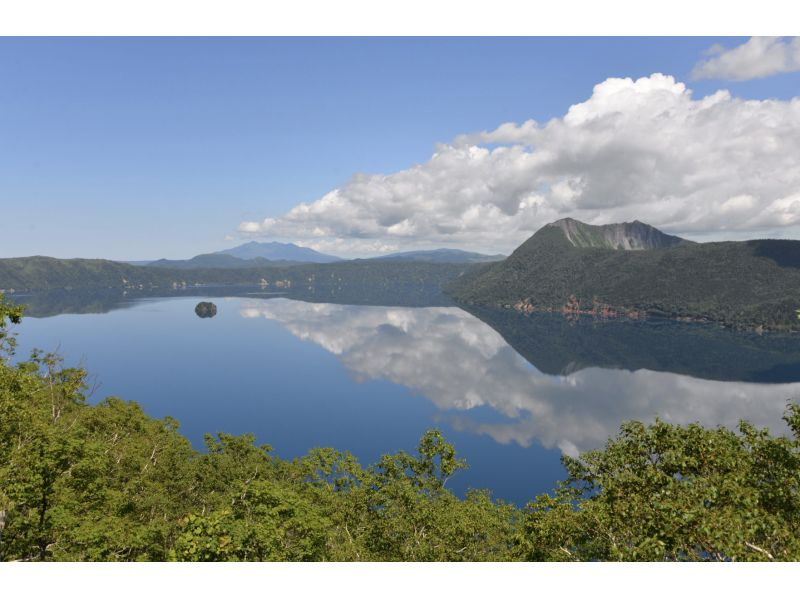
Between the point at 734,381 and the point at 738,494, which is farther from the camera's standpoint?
the point at 734,381

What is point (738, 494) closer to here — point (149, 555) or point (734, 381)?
point (149, 555)

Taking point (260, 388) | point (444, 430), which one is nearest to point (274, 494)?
point (444, 430)

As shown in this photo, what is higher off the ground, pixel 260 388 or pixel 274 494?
pixel 274 494

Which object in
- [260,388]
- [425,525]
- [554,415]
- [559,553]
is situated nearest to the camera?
[559,553]

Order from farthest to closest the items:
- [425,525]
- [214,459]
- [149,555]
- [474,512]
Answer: [214,459] → [474,512] → [425,525] → [149,555]

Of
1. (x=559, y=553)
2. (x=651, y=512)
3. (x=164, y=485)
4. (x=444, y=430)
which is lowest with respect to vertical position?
(x=444, y=430)

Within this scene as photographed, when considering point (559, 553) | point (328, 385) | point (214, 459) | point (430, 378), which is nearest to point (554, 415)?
point (430, 378)
